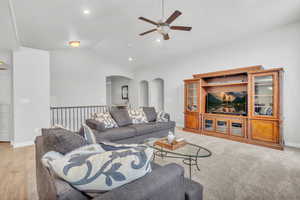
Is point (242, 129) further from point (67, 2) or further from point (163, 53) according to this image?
point (67, 2)

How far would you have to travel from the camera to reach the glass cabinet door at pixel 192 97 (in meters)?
5.23

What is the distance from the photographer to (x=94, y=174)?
854mm

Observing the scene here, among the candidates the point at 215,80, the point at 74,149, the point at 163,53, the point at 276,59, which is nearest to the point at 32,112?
the point at 74,149

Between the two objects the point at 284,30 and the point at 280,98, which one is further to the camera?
the point at 284,30

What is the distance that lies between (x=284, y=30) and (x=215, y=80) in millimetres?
2035

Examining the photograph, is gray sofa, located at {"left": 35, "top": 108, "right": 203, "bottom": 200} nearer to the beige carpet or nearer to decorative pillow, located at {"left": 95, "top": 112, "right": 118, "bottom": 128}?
the beige carpet

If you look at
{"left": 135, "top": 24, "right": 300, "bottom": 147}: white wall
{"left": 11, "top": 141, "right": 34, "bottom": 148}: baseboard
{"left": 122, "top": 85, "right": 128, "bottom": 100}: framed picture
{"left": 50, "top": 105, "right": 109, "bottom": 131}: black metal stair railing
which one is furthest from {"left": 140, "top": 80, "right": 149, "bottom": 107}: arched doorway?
{"left": 11, "top": 141, "right": 34, "bottom": 148}: baseboard

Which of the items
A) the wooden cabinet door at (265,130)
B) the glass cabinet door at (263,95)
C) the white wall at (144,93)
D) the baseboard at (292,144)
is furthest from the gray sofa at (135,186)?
the white wall at (144,93)

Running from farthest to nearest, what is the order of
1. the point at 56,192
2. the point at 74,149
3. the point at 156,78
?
the point at 156,78 → the point at 74,149 → the point at 56,192

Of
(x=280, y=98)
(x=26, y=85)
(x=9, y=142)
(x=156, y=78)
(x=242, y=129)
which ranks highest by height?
(x=156, y=78)

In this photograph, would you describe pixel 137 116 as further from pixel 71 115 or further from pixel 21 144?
pixel 71 115

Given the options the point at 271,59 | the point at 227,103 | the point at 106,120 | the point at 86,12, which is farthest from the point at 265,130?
the point at 86,12

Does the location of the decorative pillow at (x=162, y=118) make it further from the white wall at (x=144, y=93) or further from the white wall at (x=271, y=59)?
the white wall at (x=144, y=93)

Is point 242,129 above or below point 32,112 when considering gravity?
below
